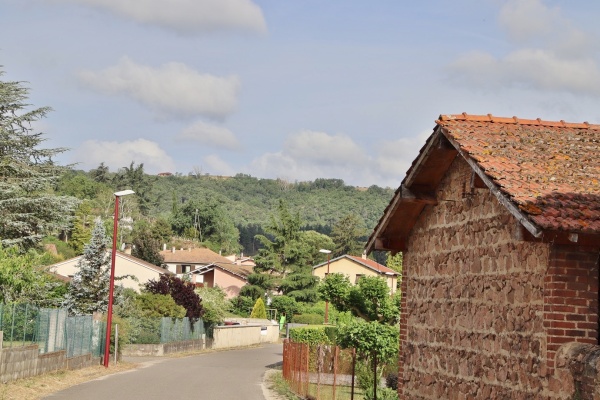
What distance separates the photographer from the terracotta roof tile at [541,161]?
34.7 feet

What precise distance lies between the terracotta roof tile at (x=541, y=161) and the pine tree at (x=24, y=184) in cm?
3349

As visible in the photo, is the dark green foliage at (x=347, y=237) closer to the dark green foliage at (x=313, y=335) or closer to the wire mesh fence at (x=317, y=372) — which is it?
the dark green foliage at (x=313, y=335)

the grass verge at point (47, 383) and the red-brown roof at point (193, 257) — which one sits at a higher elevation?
the red-brown roof at point (193, 257)

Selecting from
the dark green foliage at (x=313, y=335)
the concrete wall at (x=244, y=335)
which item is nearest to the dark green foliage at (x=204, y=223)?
the concrete wall at (x=244, y=335)

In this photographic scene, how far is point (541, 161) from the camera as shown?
1250 cm

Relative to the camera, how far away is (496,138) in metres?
13.6

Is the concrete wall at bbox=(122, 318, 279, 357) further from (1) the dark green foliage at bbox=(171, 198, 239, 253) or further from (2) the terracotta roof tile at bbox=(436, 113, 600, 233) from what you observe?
(1) the dark green foliage at bbox=(171, 198, 239, 253)

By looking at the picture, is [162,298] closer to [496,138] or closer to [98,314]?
[98,314]

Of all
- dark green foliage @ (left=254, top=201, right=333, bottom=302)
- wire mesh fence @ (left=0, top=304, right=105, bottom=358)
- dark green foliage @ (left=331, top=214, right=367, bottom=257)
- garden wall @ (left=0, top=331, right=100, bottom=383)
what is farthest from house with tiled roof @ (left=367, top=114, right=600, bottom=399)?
dark green foliage @ (left=331, top=214, right=367, bottom=257)

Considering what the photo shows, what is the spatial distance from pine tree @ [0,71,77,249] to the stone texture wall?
102 feet

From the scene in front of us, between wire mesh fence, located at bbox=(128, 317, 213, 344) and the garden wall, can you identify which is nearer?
the garden wall

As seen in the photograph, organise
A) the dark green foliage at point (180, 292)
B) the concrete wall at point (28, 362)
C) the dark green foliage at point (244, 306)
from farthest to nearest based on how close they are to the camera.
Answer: the dark green foliage at point (244, 306)
the dark green foliage at point (180, 292)
the concrete wall at point (28, 362)

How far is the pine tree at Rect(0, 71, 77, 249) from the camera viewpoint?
43.9 meters

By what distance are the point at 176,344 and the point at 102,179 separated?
110 m
